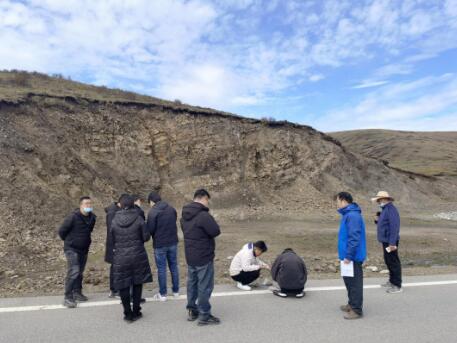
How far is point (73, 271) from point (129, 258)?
4.63 feet

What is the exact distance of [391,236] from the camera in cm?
713

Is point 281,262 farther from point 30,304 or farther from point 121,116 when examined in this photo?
point 121,116

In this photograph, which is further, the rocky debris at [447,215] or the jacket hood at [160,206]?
the rocky debris at [447,215]

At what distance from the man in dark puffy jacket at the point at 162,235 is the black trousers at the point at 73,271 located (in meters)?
1.20

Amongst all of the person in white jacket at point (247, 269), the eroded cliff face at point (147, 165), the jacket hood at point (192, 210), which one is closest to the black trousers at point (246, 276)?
the person in white jacket at point (247, 269)

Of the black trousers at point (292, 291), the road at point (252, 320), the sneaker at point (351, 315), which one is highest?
the black trousers at point (292, 291)

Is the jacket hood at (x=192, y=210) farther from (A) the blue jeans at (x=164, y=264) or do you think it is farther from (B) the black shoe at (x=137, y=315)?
(B) the black shoe at (x=137, y=315)

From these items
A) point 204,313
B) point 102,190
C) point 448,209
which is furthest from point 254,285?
point 448,209

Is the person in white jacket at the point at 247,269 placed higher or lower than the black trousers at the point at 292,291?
higher

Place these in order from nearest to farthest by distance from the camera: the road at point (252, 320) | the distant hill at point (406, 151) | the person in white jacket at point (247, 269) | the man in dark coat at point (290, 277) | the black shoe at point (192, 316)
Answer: the road at point (252, 320)
the black shoe at point (192, 316)
the man in dark coat at point (290, 277)
the person in white jacket at point (247, 269)
the distant hill at point (406, 151)

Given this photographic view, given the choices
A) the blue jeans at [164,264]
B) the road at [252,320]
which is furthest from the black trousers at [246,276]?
the blue jeans at [164,264]

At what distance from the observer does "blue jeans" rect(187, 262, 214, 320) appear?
5477mm

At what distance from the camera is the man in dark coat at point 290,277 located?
670 cm

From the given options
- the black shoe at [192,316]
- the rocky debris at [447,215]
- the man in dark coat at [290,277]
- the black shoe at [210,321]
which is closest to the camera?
the black shoe at [210,321]
